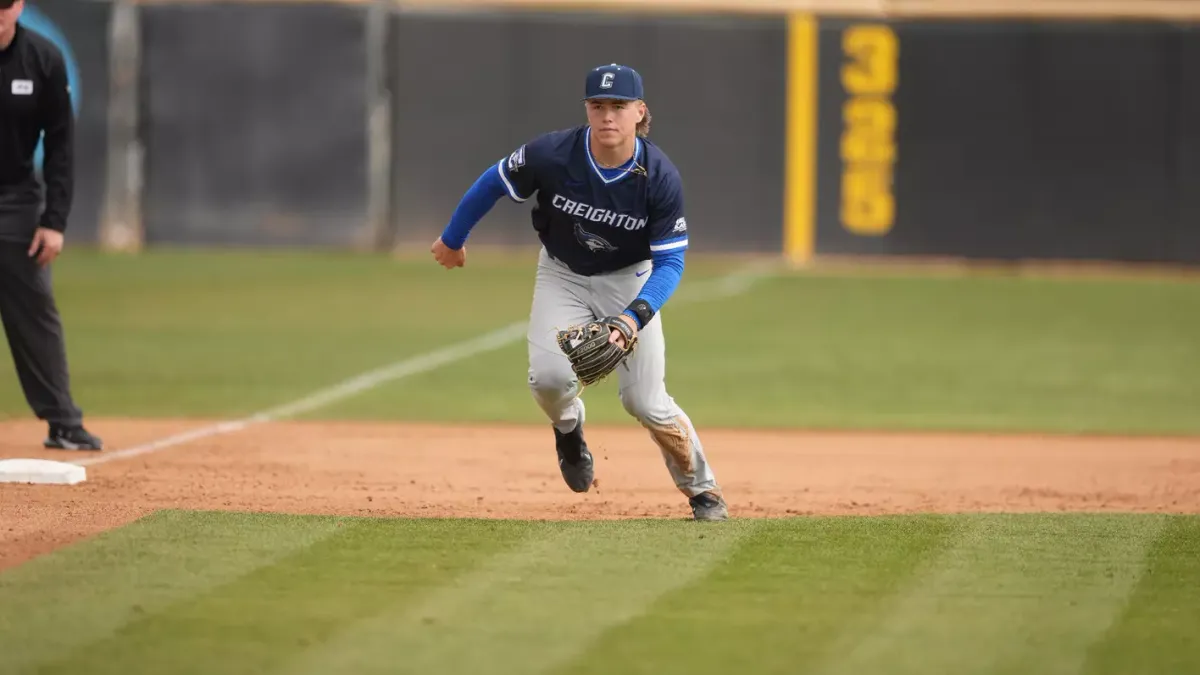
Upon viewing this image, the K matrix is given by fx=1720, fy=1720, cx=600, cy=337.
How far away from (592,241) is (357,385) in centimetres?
582

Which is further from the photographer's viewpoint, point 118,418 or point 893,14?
point 893,14

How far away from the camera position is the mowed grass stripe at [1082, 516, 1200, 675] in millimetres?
4762

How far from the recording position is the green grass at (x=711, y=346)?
12.0 meters

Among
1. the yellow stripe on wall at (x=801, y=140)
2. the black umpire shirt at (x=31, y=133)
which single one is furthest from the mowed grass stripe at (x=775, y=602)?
the yellow stripe on wall at (x=801, y=140)

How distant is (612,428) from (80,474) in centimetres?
427

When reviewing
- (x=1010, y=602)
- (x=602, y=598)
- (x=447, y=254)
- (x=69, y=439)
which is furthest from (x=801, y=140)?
(x=602, y=598)

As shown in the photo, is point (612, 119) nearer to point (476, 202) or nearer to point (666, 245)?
point (666, 245)

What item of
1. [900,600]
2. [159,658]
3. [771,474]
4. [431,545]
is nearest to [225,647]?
[159,658]

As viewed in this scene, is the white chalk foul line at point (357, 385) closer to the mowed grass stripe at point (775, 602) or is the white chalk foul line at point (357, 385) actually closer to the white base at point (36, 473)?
the white base at point (36, 473)

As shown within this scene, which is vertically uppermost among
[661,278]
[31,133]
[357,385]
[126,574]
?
[31,133]

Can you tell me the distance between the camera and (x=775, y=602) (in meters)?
5.43

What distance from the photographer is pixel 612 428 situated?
11.3m

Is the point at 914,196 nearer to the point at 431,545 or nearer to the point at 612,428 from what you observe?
the point at 612,428

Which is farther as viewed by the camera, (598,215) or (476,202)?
(476,202)
